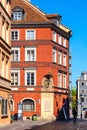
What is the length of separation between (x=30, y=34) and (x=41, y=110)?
41.5 ft

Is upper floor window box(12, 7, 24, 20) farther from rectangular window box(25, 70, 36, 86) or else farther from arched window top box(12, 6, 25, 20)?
rectangular window box(25, 70, 36, 86)

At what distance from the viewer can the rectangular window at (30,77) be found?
73.1m

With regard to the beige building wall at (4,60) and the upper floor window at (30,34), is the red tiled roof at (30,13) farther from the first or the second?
the beige building wall at (4,60)

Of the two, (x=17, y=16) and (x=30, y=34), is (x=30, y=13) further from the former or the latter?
(x=30, y=34)

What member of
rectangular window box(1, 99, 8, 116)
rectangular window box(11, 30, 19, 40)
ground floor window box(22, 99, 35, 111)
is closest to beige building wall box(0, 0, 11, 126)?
rectangular window box(1, 99, 8, 116)


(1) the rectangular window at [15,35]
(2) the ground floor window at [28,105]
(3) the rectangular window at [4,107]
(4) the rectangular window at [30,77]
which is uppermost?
(1) the rectangular window at [15,35]

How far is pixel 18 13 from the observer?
2955 inches

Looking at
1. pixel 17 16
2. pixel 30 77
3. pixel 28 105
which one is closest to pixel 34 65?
pixel 30 77

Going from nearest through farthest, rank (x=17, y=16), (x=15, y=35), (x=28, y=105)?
(x=28, y=105) < (x=15, y=35) < (x=17, y=16)

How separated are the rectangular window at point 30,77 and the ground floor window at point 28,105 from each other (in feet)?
9.10

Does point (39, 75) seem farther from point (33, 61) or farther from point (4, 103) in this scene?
point (4, 103)

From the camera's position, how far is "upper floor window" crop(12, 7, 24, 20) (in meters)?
74.7

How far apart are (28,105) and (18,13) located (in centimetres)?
1548

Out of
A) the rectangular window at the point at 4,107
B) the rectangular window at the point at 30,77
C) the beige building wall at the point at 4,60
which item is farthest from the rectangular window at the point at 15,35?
the rectangular window at the point at 4,107
